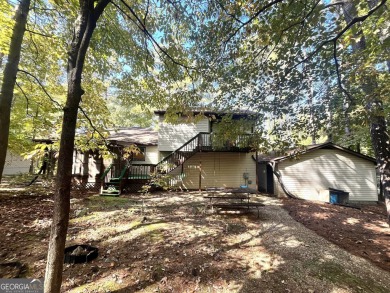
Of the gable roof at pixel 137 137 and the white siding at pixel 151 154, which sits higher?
the gable roof at pixel 137 137

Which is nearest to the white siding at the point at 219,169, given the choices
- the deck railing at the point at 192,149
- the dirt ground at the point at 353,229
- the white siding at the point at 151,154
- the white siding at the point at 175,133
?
the deck railing at the point at 192,149

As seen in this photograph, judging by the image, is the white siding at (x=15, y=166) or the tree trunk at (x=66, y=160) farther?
the white siding at (x=15, y=166)

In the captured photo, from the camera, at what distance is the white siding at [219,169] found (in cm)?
1384

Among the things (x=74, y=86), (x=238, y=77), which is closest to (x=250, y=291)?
(x=74, y=86)

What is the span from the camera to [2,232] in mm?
4777

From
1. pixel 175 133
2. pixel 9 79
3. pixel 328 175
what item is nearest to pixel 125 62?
pixel 9 79

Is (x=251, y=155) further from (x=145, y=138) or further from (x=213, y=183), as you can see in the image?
(x=145, y=138)

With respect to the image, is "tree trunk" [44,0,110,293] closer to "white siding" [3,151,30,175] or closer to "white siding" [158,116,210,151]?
"white siding" [158,116,210,151]

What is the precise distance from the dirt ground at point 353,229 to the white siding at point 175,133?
787cm

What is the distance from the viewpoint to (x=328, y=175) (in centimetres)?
1240

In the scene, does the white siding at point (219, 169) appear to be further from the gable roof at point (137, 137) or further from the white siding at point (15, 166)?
the white siding at point (15, 166)

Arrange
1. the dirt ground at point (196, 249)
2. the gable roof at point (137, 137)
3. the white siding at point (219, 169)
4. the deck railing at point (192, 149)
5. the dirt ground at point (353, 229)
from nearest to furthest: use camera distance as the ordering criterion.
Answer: the dirt ground at point (196, 249) < the dirt ground at point (353, 229) < the deck railing at point (192, 149) < the gable roof at point (137, 137) < the white siding at point (219, 169)

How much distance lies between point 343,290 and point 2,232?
775 centimetres

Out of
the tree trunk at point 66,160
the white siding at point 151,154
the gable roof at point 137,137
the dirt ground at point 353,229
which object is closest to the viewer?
the tree trunk at point 66,160
